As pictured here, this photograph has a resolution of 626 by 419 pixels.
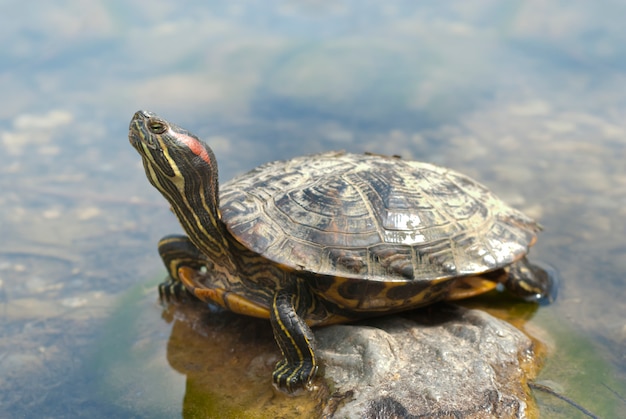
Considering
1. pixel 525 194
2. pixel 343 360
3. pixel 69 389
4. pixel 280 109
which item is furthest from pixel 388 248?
pixel 280 109

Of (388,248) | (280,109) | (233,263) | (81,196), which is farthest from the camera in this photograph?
(280,109)

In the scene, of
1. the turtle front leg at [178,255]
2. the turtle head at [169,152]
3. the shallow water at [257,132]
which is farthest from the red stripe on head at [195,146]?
the shallow water at [257,132]

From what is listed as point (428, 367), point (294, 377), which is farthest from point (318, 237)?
point (428, 367)

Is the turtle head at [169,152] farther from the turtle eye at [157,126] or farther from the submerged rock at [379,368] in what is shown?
the submerged rock at [379,368]

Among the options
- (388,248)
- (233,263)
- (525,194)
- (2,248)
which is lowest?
(2,248)

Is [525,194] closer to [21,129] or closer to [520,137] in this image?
[520,137]

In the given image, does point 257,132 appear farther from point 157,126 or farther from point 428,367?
point 428,367
